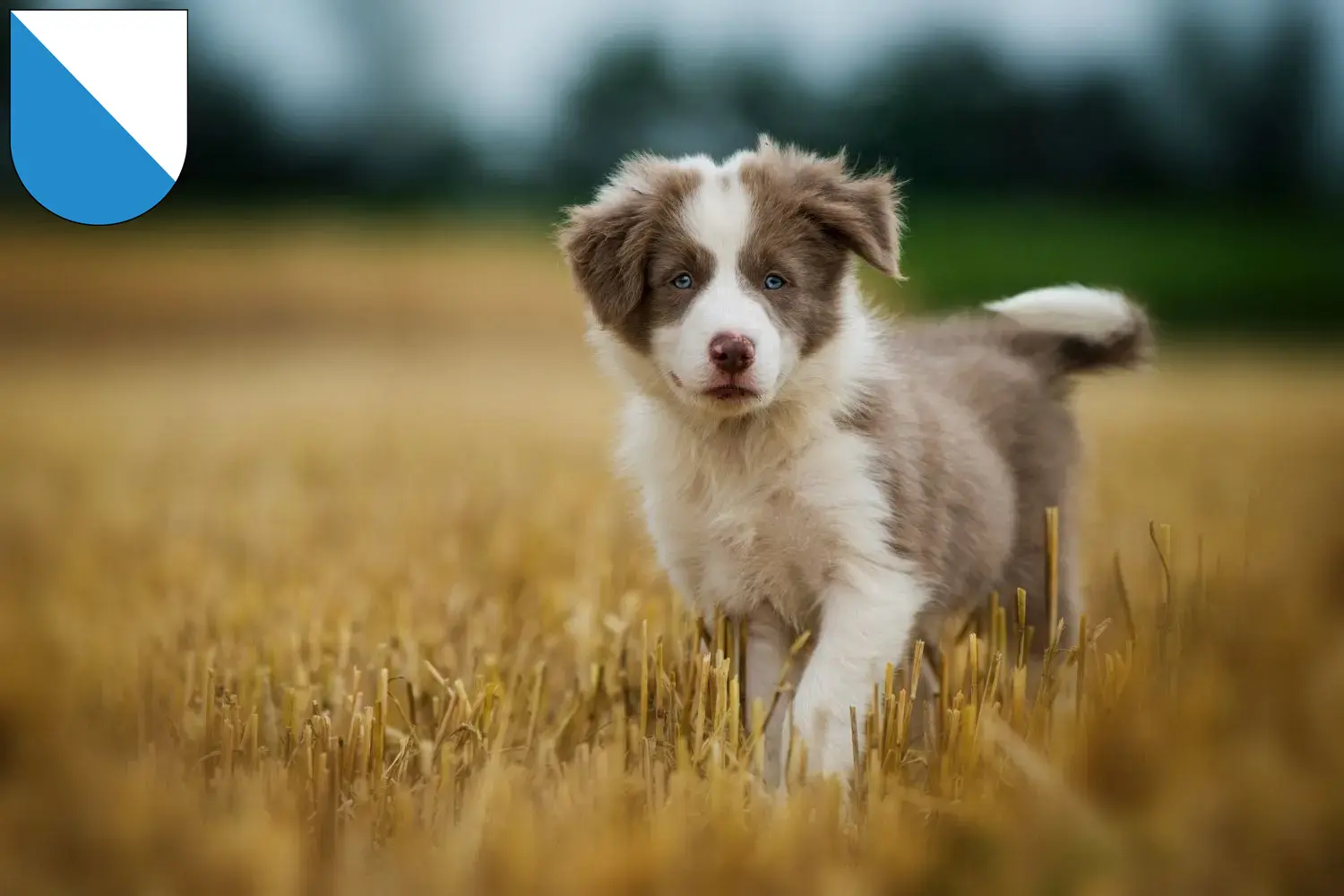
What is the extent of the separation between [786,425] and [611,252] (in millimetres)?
680

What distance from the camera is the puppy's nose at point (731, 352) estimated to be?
3.02m

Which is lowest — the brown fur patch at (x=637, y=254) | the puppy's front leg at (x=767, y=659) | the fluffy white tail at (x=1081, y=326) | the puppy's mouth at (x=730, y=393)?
the puppy's front leg at (x=767, y=659)

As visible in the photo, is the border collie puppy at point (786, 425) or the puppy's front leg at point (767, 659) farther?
the puppy's front leg at point (767, 659)

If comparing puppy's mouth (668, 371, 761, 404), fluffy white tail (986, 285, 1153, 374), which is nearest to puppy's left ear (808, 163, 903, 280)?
puppy's mouth (668, 371, 761, 404)

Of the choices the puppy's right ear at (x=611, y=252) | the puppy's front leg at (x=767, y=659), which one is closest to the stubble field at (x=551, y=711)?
the puppy's front leg at (x=767, y=659)

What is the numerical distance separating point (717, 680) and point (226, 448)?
607cm

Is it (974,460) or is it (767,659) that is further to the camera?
(974,460)

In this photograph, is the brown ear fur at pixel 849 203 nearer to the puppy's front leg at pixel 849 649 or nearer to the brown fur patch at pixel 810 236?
the brown fur patch at pixel 810 236

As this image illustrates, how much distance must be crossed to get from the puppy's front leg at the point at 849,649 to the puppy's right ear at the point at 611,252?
3.11 feet

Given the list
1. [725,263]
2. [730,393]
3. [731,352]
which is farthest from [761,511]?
[725,263]

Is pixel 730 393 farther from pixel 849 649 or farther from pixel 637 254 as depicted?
pixel 849 649

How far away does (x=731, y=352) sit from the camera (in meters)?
3.02

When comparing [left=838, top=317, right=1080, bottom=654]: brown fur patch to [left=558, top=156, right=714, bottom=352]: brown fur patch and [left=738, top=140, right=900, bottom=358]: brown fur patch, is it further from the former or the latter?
[left=558, top=156, right=714, bottom=352]: brown fur patch

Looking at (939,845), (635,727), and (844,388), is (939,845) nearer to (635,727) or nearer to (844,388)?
(635,727)
